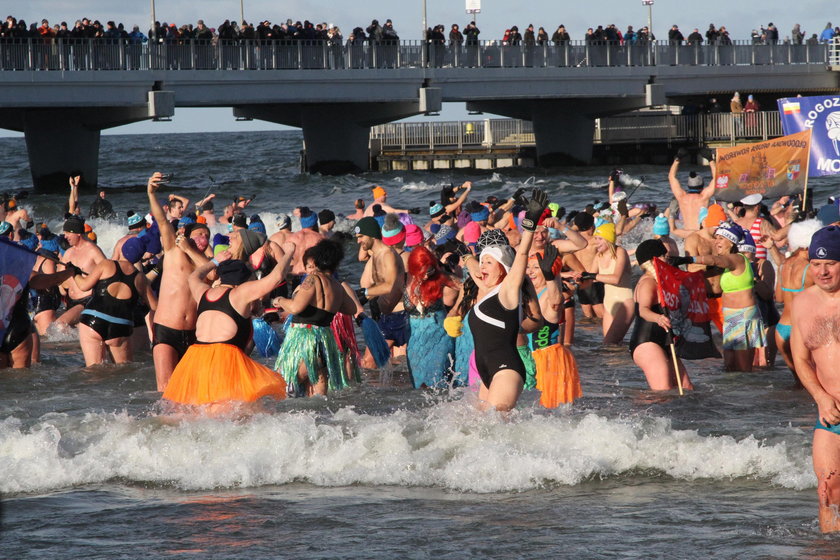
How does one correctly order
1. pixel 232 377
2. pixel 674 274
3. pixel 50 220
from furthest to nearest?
pixel 50 220
pixel 674 274
pixel 232 377

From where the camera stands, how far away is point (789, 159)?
50.1 ft

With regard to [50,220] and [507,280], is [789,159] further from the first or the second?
[50,220]

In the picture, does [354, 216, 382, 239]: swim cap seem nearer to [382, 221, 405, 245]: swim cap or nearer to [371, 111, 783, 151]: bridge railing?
[382, 221, 405, 245]: swim cap

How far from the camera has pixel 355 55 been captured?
3728 cm

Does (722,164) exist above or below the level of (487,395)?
above

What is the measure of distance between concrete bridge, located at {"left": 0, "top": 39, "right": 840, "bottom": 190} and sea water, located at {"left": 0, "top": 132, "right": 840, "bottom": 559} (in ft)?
81.2

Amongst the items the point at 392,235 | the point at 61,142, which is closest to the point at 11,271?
the point at 392,235

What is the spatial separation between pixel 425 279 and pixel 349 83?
2907 cm

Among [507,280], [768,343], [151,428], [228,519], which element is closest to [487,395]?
[507,280]

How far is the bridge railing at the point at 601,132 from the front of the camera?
42781mm

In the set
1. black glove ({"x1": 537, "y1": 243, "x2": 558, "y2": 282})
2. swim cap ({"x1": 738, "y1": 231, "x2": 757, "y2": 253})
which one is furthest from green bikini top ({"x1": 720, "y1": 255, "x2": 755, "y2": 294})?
black glove ({"x1": 537, "y1": 243, "x2": 558, "y2": 282})

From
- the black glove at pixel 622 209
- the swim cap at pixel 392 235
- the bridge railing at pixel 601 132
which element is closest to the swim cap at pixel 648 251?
the swim cap at pixel 392 235

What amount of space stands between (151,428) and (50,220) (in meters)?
25.1

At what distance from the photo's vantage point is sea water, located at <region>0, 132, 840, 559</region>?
250 inches
